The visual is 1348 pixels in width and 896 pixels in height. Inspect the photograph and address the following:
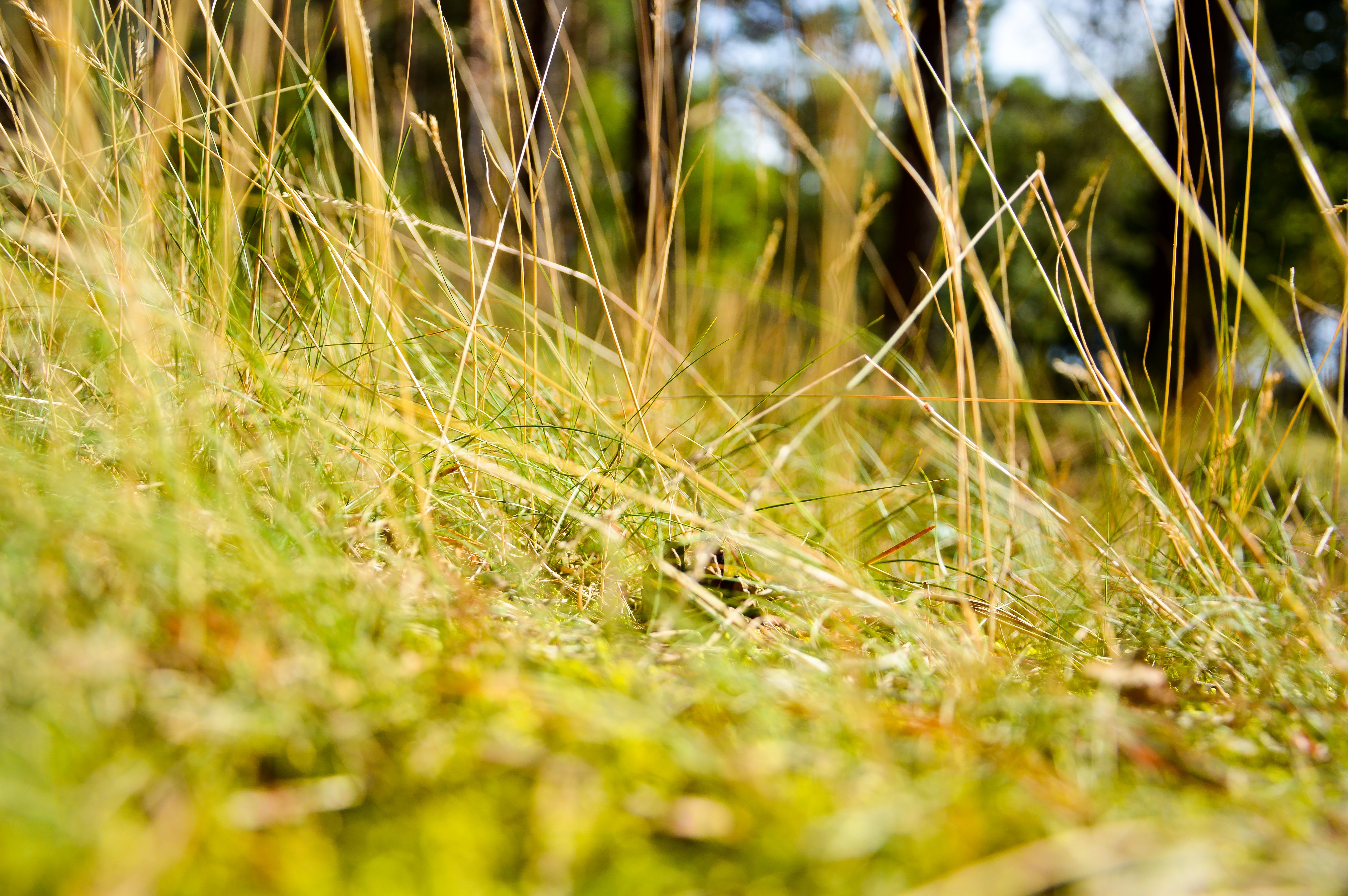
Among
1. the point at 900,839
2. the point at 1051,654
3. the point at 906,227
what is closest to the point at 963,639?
the point at 1051,654

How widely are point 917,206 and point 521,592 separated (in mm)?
2987

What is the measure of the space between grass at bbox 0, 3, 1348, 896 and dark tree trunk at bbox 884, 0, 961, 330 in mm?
2076

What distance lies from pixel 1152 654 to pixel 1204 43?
2534mm

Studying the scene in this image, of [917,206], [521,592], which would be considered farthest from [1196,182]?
Result: [521,592]

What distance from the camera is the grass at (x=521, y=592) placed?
0.34 m

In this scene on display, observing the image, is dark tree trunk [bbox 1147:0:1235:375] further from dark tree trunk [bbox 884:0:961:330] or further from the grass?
the grass

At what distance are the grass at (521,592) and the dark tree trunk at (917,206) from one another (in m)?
2.08

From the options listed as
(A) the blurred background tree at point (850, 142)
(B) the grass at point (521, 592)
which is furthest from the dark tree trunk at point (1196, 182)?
(B) the grass at point (521, 592)

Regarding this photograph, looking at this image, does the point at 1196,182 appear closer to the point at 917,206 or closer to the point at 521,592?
the point at 917,206

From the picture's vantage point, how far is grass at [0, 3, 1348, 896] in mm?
336

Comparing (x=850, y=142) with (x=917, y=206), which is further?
(x=917, y=206)

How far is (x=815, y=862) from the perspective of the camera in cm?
33

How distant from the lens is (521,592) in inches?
25.8

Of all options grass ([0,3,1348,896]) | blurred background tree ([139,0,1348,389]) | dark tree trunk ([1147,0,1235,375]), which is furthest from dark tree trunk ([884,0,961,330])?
grass ([0,3,1348,896])
